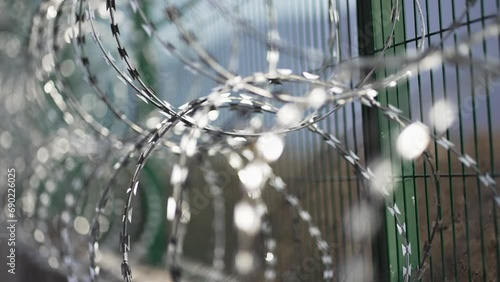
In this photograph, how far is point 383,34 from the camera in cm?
356

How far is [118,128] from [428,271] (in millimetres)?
5024

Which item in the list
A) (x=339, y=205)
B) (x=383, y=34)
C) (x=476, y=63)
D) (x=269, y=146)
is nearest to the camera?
(x=476, y=63)

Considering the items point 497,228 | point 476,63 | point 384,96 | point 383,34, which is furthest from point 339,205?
point 476,63

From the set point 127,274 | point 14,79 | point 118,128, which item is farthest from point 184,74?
point 127,274

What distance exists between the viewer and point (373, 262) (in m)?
3.71

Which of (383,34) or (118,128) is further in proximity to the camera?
(118,128)

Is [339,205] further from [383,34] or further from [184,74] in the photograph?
[184,74]

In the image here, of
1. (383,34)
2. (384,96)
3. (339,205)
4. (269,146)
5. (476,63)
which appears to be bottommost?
(476,63)

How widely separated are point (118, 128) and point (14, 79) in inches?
54.7

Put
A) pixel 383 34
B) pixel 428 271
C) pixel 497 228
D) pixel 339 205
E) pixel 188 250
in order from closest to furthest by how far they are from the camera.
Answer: pixel 497 228 < pixel 428 271 < pixel 383 34 < pixel 339 205 < pixel 188 250

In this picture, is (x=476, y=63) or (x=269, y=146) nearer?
(x=476, y=63)

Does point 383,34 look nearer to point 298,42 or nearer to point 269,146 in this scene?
point 298,42

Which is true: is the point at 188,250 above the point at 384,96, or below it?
above

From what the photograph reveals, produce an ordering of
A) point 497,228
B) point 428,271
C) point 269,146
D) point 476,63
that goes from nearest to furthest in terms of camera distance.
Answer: point 476,63 → point 269,146 → point 497,228 → point 428,271
